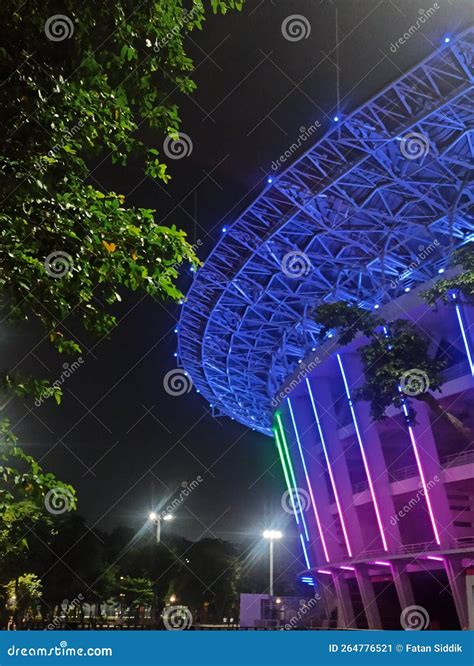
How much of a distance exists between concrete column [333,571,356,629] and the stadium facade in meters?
0.08

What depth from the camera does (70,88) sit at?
6.49 meters

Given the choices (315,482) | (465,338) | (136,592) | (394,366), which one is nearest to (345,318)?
(394,366)

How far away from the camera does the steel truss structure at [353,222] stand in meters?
24.3

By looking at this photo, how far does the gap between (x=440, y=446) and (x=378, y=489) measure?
3807 mm

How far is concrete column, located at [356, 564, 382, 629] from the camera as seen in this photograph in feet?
114

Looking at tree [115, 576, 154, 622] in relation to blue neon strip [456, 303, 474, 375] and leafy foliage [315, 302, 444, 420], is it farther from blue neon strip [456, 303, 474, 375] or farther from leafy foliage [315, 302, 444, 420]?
leafy foliage [315, 302, 444, 420]

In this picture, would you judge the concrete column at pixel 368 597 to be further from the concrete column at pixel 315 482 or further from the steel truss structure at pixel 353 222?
the steel truss structure at pixel 353 222

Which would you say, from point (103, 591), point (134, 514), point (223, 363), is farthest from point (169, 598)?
point (223, 363)

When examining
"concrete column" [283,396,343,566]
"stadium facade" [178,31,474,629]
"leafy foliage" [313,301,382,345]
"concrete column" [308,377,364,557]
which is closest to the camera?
"leafy foliage" [313,301,382,345]

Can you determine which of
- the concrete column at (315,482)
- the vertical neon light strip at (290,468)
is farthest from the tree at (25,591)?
the concrete column at (315,482)

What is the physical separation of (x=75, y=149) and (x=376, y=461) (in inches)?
1148

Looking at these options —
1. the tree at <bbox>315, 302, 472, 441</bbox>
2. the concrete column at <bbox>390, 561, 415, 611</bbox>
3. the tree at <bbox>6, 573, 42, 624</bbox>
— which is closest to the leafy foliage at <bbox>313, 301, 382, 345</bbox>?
the tree at <bbox>315, 302, 472, 441</bbox>

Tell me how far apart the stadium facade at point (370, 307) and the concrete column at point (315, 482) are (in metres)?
0.08

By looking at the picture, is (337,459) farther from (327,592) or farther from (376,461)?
(327,592)
